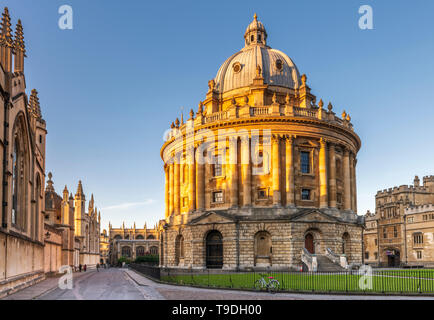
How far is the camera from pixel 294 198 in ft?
162

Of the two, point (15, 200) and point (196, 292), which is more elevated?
point (15, 200)

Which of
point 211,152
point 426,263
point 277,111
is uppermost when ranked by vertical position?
point 277,111

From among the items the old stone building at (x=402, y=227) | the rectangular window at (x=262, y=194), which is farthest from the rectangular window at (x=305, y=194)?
the old stone building at (x=402, y=227)

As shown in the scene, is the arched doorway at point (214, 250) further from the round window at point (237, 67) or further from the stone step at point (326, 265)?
the round window at point (237, 67)

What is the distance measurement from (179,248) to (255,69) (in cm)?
2368

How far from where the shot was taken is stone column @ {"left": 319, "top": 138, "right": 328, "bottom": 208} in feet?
164

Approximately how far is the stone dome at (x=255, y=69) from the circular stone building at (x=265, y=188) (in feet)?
7.74

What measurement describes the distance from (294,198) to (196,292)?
26.8 meters

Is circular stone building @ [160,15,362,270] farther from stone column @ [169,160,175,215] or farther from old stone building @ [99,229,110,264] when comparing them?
old stone building @ [99,229,110,264]

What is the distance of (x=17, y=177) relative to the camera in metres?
29.6

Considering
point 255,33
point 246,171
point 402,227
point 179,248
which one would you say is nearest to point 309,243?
point 246,171

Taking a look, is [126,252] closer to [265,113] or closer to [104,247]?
[104,247]
